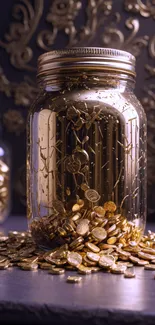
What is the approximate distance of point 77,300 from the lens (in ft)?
1.37

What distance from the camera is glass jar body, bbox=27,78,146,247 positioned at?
0.58 meters

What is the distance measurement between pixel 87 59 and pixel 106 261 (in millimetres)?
250

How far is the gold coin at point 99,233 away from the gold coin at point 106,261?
3 centimetres

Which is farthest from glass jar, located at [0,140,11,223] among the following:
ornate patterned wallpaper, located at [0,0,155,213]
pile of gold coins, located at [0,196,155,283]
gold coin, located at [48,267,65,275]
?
gold coin, located at [48,267,65,275]

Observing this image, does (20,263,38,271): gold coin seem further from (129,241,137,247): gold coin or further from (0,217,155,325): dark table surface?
(129,241,137,247): gold coin

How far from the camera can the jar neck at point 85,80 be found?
0.59 m

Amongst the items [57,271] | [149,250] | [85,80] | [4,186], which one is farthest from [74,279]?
[4,186]

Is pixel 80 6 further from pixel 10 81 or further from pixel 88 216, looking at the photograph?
pixel 88 216

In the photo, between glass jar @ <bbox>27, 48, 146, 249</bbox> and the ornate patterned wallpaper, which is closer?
glass jar @ <bbox>27, 48, 146, 249</bbox>

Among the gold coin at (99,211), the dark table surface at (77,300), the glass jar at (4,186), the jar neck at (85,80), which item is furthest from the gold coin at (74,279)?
the glass jar at (4,186)

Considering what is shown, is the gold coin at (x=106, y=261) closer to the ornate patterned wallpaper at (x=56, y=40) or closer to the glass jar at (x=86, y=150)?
the glass jar at (x=86, y=150)

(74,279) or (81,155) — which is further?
(81,155)

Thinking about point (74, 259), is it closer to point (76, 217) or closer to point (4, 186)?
point (76, 217)

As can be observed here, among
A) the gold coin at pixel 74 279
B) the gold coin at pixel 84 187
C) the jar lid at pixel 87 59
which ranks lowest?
the gold coin at pixel 74 279
